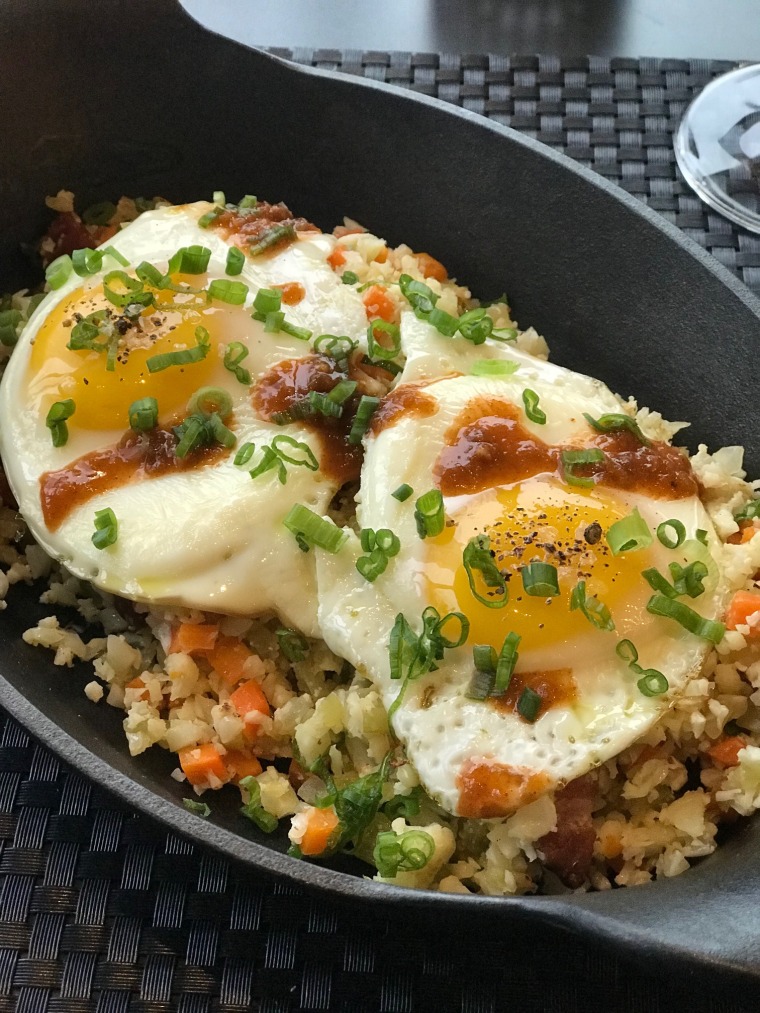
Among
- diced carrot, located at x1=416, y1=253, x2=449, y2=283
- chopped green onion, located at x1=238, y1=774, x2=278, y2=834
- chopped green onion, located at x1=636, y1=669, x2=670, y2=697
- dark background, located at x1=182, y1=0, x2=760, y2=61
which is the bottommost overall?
chopped green onion, located at x1=238, y1=774, x2=278, y2=834

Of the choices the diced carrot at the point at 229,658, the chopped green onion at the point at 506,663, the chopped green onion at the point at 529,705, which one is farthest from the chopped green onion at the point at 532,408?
the diced carrot at the point at 229,658

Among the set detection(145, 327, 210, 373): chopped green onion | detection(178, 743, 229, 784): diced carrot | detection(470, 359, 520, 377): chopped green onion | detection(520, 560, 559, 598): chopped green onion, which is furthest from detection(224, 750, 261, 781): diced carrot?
detection(470, 359, 520, 377): chopped green onion

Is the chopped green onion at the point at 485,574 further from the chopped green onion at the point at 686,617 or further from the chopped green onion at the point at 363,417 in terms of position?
the chopped green onion at the point at 363,417

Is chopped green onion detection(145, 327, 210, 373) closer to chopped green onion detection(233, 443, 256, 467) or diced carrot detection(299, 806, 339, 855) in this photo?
chopped green onion detection(233, 443, 256, 467)

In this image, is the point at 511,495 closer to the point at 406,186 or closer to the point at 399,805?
the point at 399,805

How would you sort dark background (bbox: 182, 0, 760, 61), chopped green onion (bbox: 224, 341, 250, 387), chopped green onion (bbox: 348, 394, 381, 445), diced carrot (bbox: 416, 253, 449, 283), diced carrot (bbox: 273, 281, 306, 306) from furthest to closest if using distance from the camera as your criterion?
dark background (bbox: 182, 0, 760, 61) → diced carrot (bbox: 416, 253, 449, 283) → diced carrot (bbox: 273, 281, 306, 306) → chopped green onion (bbox: 224, 341, 250, 387) → chopped green onion (bbox: 348, 394, 381, 445)

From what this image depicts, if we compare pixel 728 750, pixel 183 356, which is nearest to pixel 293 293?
pixel 183 356

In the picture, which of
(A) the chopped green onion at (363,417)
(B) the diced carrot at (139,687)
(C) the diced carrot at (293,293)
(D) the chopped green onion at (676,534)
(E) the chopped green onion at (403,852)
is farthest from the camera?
(C) the diced carrot at (293,293)
